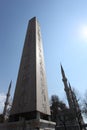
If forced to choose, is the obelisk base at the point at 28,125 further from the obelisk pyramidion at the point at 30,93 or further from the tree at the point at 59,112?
the tree at the point at 59,112

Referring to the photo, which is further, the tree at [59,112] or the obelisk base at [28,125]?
the tree at [59,112]

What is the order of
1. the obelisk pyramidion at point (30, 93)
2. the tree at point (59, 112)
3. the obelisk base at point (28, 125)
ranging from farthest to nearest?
the tree at point (59, 112), the obelisk pyramidion at point (30, 93), the obelisk base at point (28, 125)

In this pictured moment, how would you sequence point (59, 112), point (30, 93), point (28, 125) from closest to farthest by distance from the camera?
point (28, 125), point (30, 93), point (59, 112)

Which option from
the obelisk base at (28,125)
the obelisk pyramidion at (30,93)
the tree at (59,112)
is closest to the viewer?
the obelisk base at (28,125)

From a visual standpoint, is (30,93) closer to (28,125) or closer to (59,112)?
(28,125)

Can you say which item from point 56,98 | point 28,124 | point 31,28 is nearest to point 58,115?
point 56,98

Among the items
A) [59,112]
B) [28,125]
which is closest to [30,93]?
[28,125]

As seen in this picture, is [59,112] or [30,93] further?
[59,112]

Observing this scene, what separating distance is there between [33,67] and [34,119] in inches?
104

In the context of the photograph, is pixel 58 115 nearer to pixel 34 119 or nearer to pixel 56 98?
pixel 56 98

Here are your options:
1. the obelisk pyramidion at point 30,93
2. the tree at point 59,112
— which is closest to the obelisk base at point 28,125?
the obelisk pyramidion at point 30,93

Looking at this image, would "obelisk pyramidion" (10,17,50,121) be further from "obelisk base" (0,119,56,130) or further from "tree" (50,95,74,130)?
"tree" (50,95,74,130)

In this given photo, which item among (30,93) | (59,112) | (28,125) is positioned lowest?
(28,125)

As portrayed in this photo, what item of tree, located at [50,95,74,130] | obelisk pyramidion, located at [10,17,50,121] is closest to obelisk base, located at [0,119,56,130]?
obelisk pyramidion, located at [10,17,50,121]
